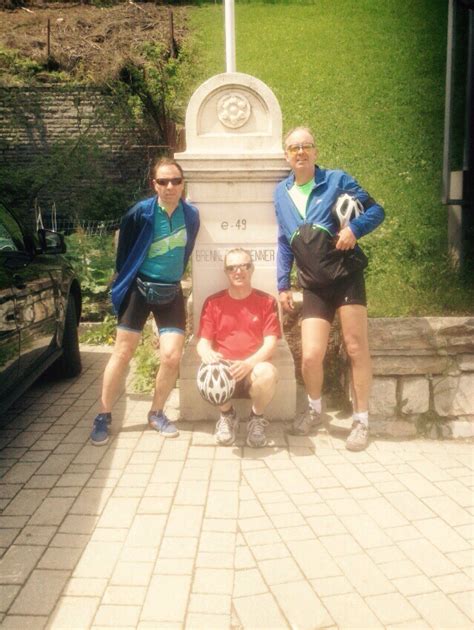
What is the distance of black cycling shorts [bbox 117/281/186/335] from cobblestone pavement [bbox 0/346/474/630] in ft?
2.58

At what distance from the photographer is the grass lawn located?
6.00 metres

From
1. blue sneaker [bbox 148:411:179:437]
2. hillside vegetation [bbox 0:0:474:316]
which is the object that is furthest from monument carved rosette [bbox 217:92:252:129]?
hillside vegetation [bbox 0:0:474:316]

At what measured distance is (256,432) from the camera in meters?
4.18

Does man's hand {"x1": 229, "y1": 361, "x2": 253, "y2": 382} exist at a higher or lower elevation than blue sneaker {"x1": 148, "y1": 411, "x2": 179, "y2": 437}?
higher

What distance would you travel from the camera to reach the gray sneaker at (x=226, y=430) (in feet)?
13.8

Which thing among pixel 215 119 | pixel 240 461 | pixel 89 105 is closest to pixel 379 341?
pixel 240 461

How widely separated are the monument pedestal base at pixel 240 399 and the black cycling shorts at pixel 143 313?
391 mm

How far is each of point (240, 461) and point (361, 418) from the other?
88 cm

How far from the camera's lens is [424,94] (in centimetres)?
1611

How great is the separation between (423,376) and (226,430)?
1.46m

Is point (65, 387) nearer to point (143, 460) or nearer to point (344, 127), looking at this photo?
point (143, 460)

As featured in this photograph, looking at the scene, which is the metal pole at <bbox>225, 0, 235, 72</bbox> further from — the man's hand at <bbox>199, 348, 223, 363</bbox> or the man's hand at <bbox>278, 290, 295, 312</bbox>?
the man's hand at <bbox>199, 348, 223, 363</bbox>

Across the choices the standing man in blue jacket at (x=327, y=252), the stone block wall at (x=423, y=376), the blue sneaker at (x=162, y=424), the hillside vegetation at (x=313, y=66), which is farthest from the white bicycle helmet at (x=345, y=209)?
the hillside vegetation at (x=313, y=66)

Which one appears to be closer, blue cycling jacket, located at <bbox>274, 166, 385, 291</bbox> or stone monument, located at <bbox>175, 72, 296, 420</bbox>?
blue cycling jacket, located at <bbox>274, 166, 385, 291</bbox>
